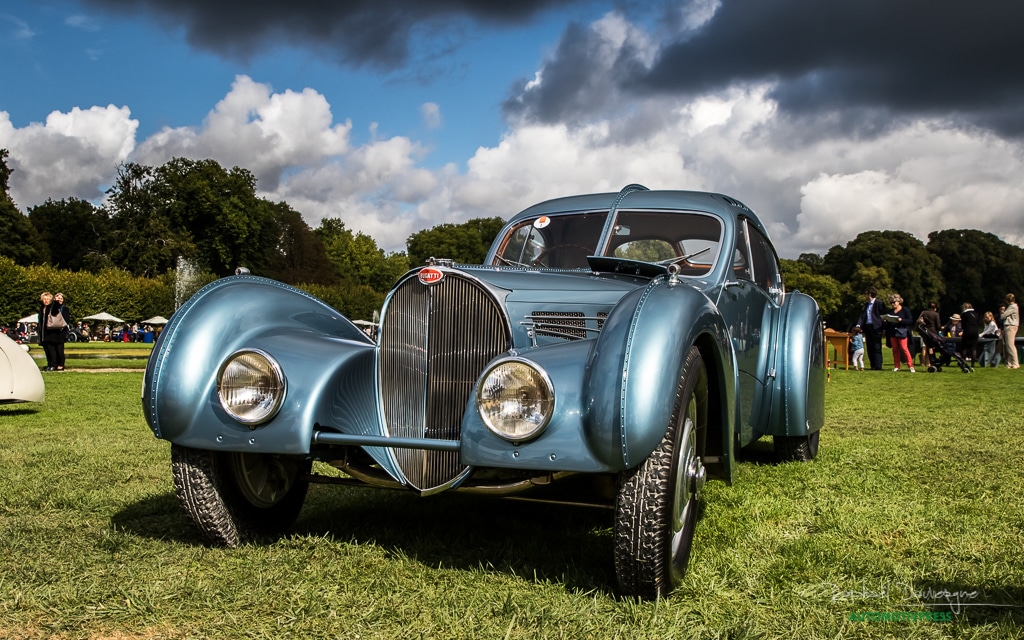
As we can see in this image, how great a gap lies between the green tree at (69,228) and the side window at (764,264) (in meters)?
73.1

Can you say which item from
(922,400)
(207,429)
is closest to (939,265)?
(922,400)

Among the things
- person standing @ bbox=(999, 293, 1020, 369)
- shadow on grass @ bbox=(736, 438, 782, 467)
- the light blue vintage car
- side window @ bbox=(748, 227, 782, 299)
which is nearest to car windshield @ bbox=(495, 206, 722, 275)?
the light blue vintage car

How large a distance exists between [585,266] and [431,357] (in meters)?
1.66

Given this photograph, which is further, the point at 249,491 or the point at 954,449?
the point at 954,449

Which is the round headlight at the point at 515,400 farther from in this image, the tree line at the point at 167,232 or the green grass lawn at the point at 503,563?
the tree line at the point at 167,232

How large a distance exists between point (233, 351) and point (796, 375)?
3.71 metres

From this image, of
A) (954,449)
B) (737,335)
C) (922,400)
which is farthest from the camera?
(922,400)

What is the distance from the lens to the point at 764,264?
6.25 meters

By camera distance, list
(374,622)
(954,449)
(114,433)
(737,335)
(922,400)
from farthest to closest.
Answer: (922,400), (114,433), (954,449), (737,335), (374,622)

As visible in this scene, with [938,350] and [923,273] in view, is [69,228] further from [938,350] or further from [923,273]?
[923,273]

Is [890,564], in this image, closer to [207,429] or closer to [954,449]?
[207,429]

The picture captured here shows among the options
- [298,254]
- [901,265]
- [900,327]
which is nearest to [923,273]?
[901,265]

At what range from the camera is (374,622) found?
3031 millimetres

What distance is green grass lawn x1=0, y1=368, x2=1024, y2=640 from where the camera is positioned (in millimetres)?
3025
